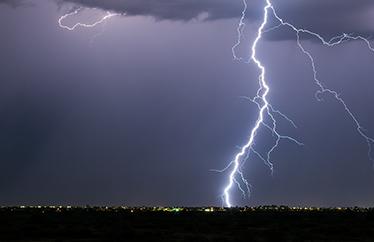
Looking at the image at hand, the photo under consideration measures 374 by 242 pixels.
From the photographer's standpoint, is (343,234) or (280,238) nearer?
(280,238)

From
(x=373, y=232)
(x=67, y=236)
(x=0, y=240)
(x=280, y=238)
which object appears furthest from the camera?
(x=373, y=232)

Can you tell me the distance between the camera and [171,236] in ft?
133

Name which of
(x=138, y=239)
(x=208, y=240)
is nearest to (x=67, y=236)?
(x=138, y=239)

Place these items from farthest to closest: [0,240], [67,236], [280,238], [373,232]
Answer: [373,232] → [67,236] → [280,238] → [0,240]

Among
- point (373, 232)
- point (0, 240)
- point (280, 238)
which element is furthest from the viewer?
point (373, 232)

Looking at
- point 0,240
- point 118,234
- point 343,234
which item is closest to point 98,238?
point 118,234

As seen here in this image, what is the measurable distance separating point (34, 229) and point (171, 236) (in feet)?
32.4

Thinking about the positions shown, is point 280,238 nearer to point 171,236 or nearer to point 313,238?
point 313,238

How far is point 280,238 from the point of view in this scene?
128 feet

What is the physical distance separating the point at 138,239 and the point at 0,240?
259 inches

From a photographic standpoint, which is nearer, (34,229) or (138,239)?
(138,239)

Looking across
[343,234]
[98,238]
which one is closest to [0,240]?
[98,238]

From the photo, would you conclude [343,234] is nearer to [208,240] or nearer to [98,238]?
[208,240]

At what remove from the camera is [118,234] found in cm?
4034
